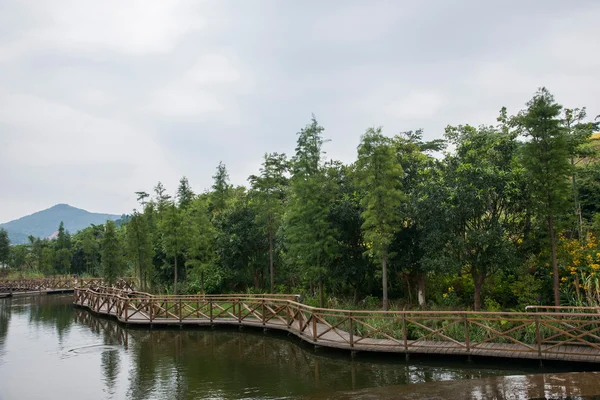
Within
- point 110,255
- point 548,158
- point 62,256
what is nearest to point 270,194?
point 548,158

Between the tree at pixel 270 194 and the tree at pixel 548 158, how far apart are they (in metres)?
12.6

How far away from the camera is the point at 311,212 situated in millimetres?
17500

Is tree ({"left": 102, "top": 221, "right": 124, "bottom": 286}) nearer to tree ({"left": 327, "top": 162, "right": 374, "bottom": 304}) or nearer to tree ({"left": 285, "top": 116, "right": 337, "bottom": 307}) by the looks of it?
tree ({"left": 285, "top": 116, "right": 337, "bottom": 307})

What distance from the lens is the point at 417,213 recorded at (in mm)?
15094

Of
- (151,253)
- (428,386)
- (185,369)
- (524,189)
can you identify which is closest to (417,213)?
(524,189)

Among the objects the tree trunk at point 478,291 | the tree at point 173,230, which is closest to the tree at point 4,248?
the tree at point 173,230

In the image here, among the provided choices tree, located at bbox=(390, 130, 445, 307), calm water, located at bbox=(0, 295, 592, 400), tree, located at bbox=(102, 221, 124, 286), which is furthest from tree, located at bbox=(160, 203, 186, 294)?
tree, located at bbox=(390, 130, 445, 307)

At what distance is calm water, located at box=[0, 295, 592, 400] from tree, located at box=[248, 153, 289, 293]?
672 cm

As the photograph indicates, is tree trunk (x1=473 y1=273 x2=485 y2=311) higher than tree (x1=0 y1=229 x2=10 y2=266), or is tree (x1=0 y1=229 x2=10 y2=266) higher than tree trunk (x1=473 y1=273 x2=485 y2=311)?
tree (x1=0 y1=229 x2=10 y2=266)

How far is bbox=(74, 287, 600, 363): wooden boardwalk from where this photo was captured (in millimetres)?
10523

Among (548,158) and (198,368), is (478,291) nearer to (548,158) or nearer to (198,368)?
(548,158)

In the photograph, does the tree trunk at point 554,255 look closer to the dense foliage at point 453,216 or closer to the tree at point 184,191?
the dense foliage at point 453,216

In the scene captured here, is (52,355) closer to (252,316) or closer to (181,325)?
(181,325)

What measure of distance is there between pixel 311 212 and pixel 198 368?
26.1 ft
